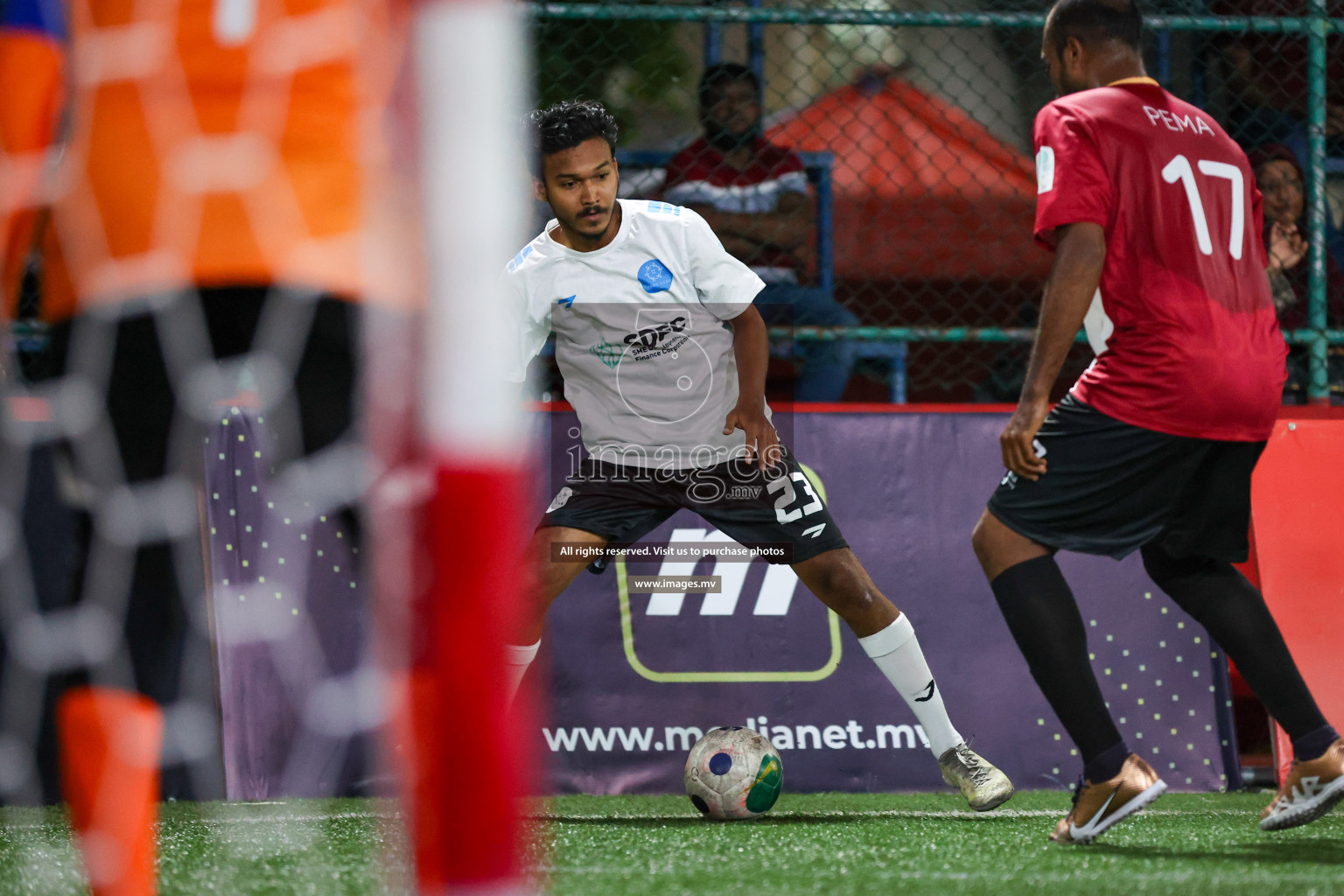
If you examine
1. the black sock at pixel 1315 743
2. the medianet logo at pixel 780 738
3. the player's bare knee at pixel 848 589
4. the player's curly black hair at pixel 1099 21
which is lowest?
the medianet logo at pixel 780 738

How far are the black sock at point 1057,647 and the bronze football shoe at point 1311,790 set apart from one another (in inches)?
15.6

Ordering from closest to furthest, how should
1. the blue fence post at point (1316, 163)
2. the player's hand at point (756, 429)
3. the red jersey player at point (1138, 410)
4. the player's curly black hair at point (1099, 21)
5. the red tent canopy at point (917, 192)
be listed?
1. the red jersey player at point (1138, 410)
2. the player's curly black hair at point (1099, 21)
3. the player's hand at point (756, 429)
4. the blue fence post at point (1316, 163)
5. the red tent canopy at point (917, 192)

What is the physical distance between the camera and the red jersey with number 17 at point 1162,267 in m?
3.04

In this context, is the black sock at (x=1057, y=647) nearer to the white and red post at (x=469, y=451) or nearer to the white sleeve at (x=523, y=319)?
the white sleeve at (x=523, y=319)

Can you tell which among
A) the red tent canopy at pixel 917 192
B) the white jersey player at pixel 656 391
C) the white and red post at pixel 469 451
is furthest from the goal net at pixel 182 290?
the red tent canopy at pixel 917 192

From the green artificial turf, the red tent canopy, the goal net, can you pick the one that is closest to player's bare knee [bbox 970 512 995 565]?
the green artificial turf

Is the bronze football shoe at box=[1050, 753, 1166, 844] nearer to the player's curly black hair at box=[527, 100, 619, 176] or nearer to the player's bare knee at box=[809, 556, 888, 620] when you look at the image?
the player's bare knee at box=[809, 556, 888, 620]

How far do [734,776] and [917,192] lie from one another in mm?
3206

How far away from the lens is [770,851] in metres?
3.00

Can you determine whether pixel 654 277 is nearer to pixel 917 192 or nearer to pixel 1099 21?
pixel 1099 21

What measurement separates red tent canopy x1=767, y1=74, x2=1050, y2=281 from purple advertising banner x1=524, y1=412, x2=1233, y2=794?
177 centimetres

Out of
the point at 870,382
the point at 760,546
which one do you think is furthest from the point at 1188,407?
the point at 870,382

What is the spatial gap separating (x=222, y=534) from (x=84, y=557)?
2419 millimetres

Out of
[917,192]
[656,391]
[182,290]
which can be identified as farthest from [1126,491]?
[917,192]
